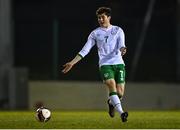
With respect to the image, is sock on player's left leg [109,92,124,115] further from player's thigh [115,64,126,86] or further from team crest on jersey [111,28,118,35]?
team crest on jersey [111,28,118,35]

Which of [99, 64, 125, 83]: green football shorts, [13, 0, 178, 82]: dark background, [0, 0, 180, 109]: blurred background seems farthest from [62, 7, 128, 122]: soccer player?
[13, 0, 178, 82]: dark background

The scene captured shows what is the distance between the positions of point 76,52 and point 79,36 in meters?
0.67

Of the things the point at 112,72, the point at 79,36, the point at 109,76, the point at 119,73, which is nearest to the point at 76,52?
the point at 79,36

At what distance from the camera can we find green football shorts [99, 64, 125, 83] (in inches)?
531

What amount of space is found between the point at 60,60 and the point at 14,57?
2015 millimetres

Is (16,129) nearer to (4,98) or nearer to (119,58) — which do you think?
(119,58)

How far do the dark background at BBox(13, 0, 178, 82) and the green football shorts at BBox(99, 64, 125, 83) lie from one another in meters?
12.7

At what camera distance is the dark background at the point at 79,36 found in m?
26.9

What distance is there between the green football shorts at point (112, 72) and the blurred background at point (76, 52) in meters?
11.8

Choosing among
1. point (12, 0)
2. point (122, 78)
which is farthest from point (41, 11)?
point (122, 78)

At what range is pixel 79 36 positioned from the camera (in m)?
27.3

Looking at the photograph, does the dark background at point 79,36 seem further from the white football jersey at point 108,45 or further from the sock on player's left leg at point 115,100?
the sock on player's left leg at point 115,100

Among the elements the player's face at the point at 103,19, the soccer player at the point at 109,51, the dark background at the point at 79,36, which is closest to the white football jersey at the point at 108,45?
the soccer player at the point at 109,51

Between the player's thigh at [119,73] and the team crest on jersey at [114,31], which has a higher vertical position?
the team crest on jersey at [114,31]
